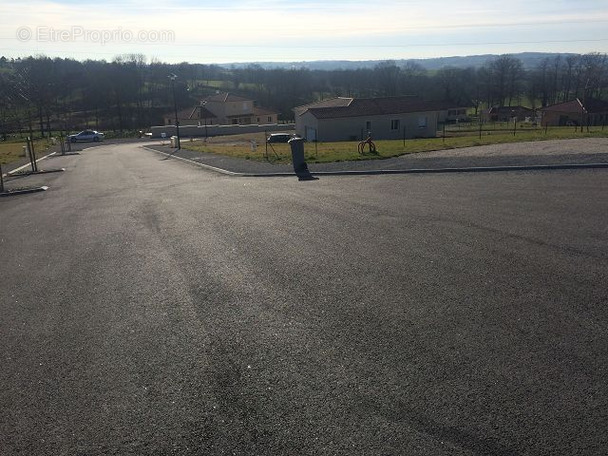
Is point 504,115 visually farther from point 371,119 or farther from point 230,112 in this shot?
point 371,119

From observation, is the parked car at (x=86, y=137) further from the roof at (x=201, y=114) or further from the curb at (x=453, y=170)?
the curb at (x=453, y=170)

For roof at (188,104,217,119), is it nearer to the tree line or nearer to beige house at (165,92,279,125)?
beige house at (165,92,279,125)

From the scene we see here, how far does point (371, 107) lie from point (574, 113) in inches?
1396

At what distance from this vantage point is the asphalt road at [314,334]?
4215 mm

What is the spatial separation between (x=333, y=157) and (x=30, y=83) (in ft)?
147

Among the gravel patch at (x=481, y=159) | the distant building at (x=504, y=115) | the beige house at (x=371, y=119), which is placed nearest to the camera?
the gravel patch at (x=481, y=159)

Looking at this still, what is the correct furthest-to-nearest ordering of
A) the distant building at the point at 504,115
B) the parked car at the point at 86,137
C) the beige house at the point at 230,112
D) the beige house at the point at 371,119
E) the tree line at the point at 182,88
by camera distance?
the distant building at the point at 504,115, the beige house at the point at 230,112, the tree line at the point at 182,88, the parked car at the point at 86,137, the beige house at the point at 371,119

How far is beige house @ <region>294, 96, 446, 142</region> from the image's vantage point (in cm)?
4900

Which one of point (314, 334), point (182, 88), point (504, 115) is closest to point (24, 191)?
point (314, 334)

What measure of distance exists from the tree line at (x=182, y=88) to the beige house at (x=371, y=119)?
17052 mm

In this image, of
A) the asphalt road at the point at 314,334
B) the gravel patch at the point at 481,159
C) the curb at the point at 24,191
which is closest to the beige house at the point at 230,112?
the gravel patch at the point at 481,159

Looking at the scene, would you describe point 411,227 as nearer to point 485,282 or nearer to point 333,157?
point 485,282

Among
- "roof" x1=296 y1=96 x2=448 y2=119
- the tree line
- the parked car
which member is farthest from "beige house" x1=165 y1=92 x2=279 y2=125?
"roof" x1=296 y1=96 x2=448 y2=119

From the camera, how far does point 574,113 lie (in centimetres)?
6969
